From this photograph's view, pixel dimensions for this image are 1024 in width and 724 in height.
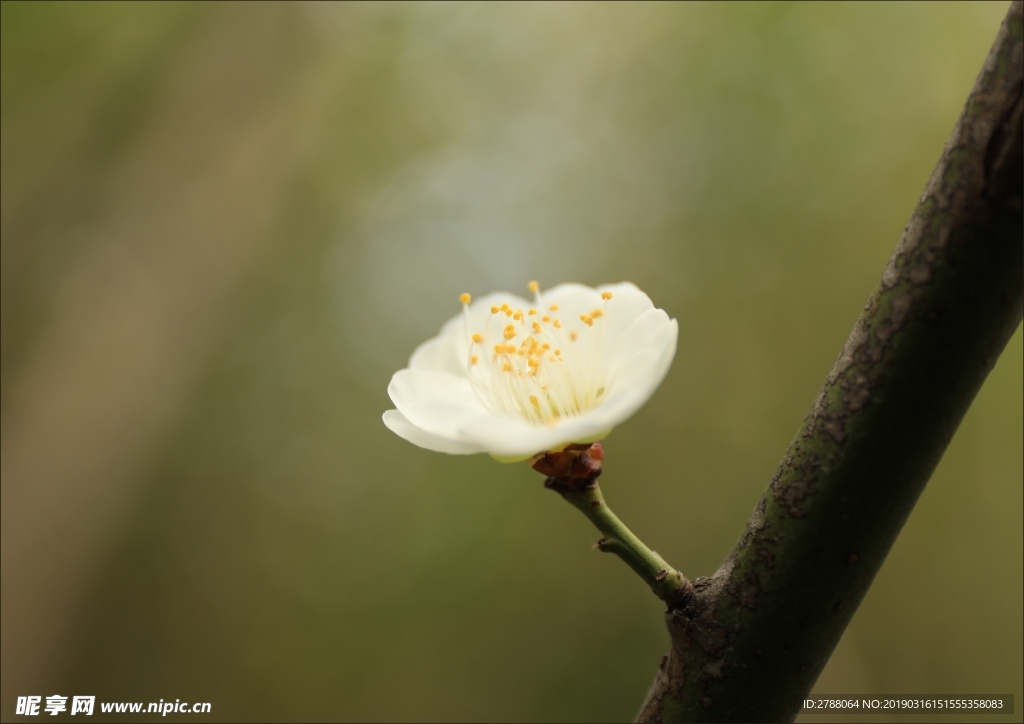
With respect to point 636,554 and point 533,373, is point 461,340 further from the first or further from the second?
point 636,554

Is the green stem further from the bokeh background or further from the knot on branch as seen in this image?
the bokeh background

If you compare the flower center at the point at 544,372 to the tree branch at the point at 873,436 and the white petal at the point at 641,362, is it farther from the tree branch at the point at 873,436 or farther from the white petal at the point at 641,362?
the tree branch at the point at 873,436

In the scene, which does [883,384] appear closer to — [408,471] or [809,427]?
[809,427]

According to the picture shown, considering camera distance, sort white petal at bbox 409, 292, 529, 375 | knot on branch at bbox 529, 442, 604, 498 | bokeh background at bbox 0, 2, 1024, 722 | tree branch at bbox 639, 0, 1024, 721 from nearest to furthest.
A: tree branch at bbox 639, 0, 1024, 721 < knot on branch at bbox 529, 442, 604, 498 < white petal at bbox 409, 292, 529, 375 < bokeh background at bbox 0, 2, 1024, 722

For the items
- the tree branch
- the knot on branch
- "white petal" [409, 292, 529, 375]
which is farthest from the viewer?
"white petal" [409, 292, 529, 375]

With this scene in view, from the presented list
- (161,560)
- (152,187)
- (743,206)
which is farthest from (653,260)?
(161,560)

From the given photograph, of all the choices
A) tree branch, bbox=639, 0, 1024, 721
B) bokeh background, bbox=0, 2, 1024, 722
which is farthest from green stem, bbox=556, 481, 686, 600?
bokeh background, bbox=0, 2, 1024, 722
